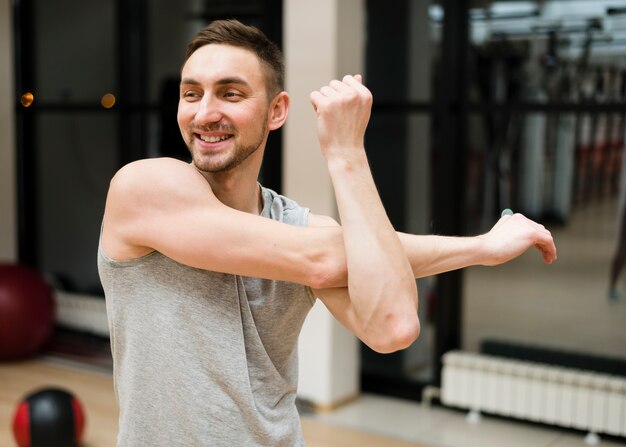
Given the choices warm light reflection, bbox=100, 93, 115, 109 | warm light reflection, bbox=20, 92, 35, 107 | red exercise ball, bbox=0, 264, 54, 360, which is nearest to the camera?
red exercise ball, bbox=0, 264, 54, 360

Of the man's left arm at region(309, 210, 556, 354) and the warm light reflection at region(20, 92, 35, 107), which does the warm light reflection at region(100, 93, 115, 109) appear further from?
the man's left arm at region(309, 210, 556, 354)

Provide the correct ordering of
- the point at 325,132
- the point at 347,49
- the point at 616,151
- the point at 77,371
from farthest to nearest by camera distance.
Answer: the point at 77,371, the point at 347,49, the point at 616,151, the point at 325,132

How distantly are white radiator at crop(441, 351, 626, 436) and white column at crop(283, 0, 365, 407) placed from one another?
680 millimetres


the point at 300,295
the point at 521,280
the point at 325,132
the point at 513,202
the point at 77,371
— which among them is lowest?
the point at 77,371

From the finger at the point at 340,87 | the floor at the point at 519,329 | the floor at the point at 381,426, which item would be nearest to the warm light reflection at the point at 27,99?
the floor at the point at 381,426

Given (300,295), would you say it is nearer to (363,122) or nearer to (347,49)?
(363,122)

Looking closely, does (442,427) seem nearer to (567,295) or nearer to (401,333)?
(567,295)

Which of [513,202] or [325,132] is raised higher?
[325,132]

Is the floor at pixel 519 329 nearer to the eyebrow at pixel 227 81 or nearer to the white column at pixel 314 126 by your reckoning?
the white column at pixel 314 126

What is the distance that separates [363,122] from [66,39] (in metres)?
5.54

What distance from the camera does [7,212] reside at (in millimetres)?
6516

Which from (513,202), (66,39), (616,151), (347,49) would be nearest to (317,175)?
(347,49)

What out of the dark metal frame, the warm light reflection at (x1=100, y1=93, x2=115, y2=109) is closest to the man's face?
the dark metal frame

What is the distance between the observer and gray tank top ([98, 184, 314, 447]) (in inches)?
54.7
